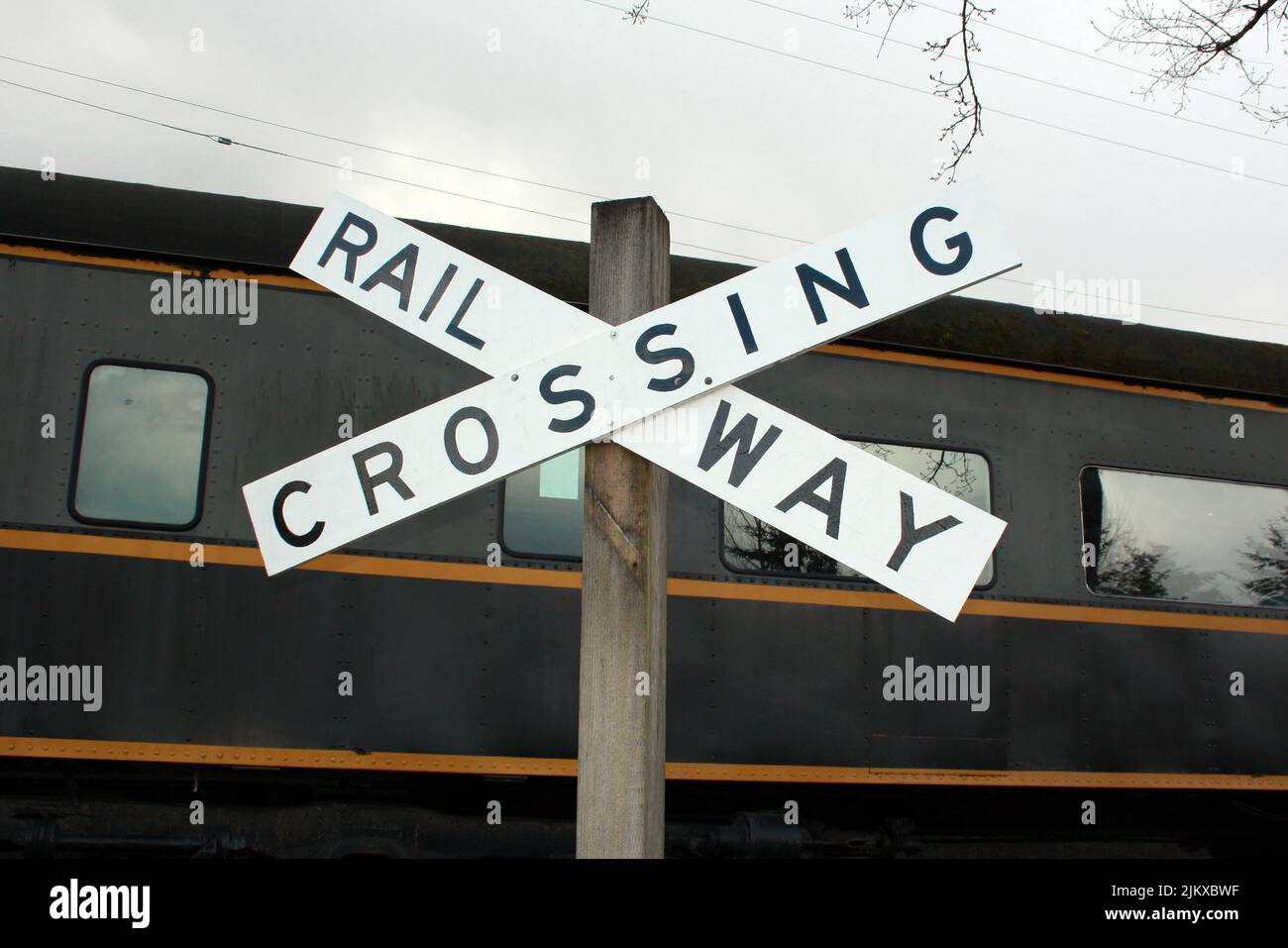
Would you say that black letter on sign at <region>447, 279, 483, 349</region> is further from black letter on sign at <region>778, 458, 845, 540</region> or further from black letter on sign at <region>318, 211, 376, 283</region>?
black letter on sign at <region>778, 458, 845, 540</region>

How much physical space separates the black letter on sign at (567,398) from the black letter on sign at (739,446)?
21 centimetres

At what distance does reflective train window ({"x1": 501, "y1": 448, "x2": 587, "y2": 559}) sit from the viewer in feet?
16.1

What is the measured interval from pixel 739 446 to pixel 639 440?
0.17 m

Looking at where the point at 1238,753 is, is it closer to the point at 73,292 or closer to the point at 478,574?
the point at 478,574

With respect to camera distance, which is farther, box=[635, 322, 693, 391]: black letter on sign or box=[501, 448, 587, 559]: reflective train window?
box=[501, 448, 587, 559]: reflective train window

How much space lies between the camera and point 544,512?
4957 millimetres

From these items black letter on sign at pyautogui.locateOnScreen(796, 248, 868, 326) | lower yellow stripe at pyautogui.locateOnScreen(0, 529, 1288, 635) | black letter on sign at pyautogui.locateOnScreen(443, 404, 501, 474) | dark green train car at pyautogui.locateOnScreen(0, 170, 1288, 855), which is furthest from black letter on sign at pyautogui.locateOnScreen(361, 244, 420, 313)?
dark green train car at pyautogui.locateOnScreen(0, 170, 1288, 855)

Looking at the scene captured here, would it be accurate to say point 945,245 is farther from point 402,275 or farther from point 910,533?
point 402,275

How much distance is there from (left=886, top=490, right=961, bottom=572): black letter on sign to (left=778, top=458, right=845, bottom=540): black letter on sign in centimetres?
11

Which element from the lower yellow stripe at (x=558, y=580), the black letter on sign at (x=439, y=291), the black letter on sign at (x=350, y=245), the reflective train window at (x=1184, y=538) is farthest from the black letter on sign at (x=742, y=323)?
the reflective train window at (x=1184, y=538)

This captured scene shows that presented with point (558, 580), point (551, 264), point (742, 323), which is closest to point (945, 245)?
point (742, 323)

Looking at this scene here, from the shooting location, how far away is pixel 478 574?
15.8 ft

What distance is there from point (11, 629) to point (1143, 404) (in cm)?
528

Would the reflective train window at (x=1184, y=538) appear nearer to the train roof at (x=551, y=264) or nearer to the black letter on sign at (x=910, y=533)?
the train roof at (x=551, y=264)
